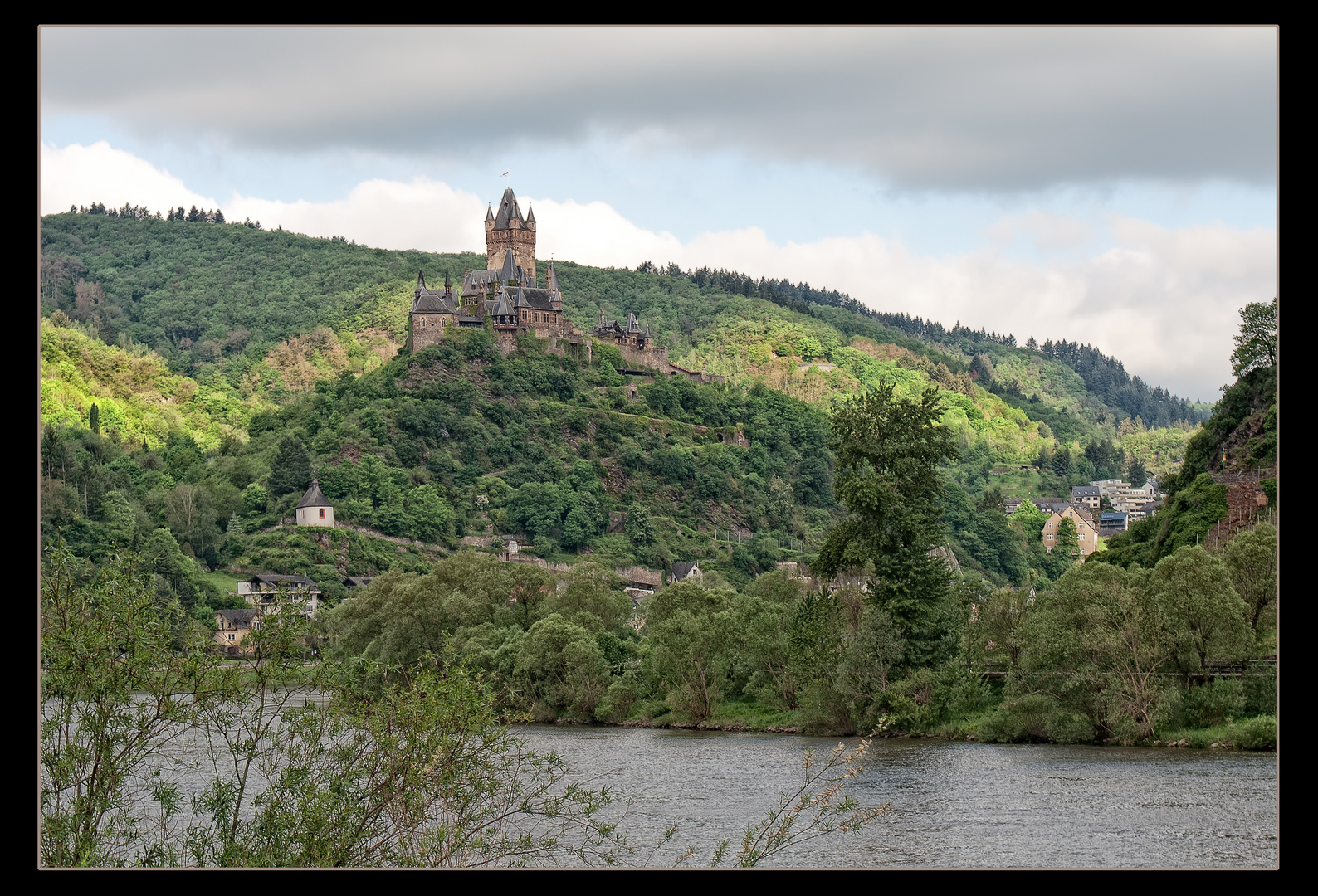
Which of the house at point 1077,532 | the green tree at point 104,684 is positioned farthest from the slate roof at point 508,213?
the green tree at point 104,684

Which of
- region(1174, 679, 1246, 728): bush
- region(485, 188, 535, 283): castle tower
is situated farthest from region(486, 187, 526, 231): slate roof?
region(1174, 679, 1246, 728): bush

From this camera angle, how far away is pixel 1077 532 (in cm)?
15838

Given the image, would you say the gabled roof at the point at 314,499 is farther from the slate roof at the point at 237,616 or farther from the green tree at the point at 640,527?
the green tree at the point at 640,527

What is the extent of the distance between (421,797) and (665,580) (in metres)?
112

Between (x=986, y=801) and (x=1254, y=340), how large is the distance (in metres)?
40.7

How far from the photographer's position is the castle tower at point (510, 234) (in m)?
168

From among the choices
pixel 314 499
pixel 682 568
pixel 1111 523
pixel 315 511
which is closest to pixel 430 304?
pixel 314 499

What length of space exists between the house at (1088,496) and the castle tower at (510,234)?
237ft

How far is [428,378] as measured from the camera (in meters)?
152

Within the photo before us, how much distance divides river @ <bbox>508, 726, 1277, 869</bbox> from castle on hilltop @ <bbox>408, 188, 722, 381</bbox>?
108m

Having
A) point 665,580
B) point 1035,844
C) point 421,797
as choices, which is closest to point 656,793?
point 1035,844

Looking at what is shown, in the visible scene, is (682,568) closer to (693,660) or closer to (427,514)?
(427,514)

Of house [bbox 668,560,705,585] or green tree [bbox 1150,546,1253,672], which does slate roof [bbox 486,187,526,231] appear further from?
green tree [bbox 1150,546,1253,672]
